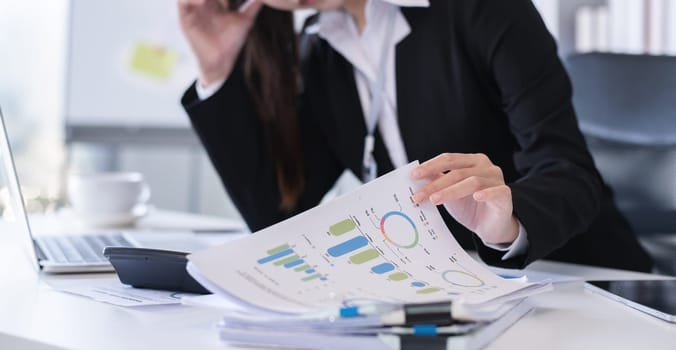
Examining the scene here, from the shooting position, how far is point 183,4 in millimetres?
1311

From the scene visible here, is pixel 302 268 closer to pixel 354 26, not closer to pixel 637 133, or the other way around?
pixel 354 26

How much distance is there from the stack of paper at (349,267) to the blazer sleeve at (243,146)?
2.17ft

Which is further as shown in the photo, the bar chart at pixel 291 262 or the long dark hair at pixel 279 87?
the long dark hair at pixel 279 87

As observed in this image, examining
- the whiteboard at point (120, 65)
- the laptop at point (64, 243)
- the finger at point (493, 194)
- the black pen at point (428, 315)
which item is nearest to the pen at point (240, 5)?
the laptop at point (64, 243)

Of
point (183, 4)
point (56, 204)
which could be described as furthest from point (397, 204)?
point (56, 204)

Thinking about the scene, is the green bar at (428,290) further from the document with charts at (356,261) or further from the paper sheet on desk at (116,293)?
A: the paper sheet on desk at (116,293)

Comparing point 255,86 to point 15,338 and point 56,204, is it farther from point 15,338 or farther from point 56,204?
point 56,204

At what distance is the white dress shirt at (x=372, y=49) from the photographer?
126 centimetres

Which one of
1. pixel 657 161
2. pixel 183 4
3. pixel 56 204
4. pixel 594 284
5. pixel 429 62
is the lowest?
pixel 56 204

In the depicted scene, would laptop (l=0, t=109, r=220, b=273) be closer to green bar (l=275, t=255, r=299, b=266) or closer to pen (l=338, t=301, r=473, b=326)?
green bar (l=275, t=255, r=299, b=266)

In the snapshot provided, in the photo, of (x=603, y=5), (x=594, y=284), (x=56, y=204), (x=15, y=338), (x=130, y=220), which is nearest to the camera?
(x=15, y=338)

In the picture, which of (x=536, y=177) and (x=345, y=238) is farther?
(x=536, y=177)

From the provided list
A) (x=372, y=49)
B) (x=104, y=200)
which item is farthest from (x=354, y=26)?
(x=104, y=200)

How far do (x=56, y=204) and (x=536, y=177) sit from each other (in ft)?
6.80
